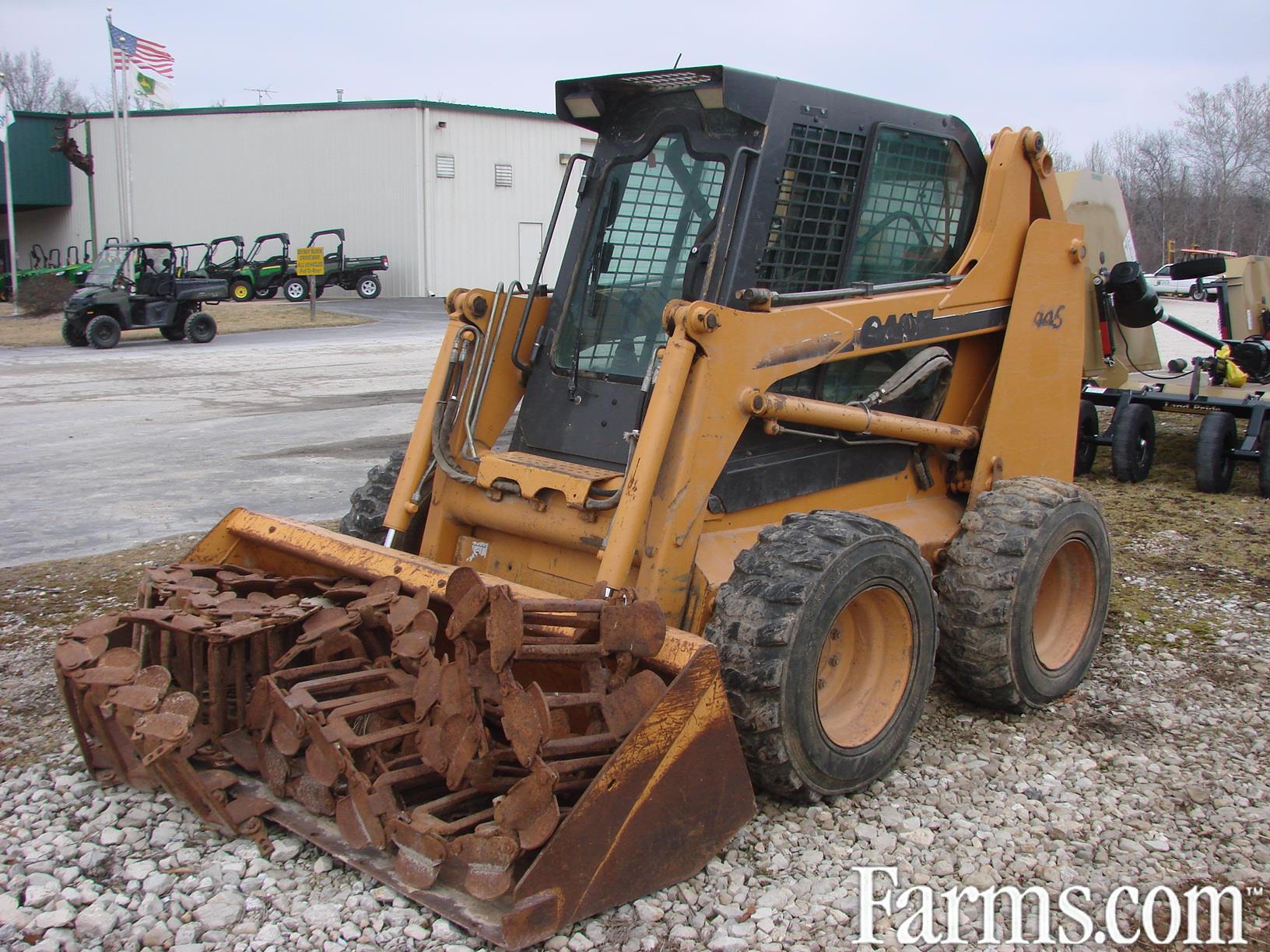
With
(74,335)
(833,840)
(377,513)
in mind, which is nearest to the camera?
(833,840)

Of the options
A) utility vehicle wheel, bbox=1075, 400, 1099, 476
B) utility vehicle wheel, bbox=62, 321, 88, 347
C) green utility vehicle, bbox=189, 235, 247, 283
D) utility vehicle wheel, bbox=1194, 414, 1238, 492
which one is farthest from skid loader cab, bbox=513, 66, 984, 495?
green utility vehicle, bbox=189, 235, 247, 283

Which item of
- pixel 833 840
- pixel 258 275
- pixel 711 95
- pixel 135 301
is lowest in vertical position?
pixel 833 840

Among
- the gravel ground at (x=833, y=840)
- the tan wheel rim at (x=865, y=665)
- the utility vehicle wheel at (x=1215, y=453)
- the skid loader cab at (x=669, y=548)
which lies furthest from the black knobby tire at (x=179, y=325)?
the tan wheel rim at (x=865, y=665)

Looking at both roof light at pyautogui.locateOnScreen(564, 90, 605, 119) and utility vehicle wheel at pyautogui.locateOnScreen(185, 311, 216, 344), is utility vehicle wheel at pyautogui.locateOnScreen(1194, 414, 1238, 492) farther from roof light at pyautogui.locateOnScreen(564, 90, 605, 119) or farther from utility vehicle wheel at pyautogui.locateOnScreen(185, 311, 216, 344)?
utility vehicle wheel at pyautogui.locateOnScreen(185, 311, 216, 344)

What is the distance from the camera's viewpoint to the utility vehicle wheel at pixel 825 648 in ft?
11.8

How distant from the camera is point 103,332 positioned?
20.5 metres

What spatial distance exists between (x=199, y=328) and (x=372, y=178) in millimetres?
12633

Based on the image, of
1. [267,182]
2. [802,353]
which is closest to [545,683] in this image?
[802,353]

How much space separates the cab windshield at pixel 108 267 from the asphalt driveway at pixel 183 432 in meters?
1.44

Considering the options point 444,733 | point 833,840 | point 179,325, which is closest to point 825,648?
point 833,840

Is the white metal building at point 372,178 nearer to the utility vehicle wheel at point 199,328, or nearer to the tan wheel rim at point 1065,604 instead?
the utility vehicle wheel at point 199,328

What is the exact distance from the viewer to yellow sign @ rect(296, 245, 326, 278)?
2569cm

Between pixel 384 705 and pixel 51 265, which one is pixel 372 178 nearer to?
pixel 51 265

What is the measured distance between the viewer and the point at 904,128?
15.6 ft
